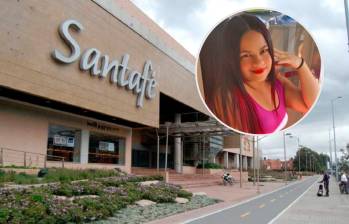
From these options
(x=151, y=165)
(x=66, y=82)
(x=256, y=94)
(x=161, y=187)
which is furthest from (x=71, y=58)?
(x=151, y=165)

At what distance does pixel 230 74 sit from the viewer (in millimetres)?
14336

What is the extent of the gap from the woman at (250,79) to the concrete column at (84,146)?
703 inches

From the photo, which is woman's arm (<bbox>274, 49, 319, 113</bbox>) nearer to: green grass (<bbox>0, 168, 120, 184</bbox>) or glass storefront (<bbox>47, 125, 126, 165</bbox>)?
green grass (<bbox>0, 168, 120, 184</bbox>)

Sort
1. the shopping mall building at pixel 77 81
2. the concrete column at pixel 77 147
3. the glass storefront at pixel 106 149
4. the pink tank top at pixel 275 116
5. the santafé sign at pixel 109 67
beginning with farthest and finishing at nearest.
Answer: the glass storefront at pixel 106 149, the concrete column at pixel 77 147, the santafé sign at pixel 109 67, the shopping mall building at pixel 77 81, the pink tank top at pixel 275 116

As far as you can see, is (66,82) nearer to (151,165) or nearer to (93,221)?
(93,221)

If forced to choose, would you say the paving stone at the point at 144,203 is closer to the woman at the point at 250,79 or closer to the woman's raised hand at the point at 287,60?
the woman at the point at 250,79

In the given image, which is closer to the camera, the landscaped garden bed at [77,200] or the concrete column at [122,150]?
the landscaped garden bed at [77,200]

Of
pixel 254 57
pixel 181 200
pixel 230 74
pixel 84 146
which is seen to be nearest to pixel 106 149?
pixel 84 146

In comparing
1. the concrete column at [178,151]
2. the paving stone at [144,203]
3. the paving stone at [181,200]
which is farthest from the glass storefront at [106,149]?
the concrete column at [178,151]

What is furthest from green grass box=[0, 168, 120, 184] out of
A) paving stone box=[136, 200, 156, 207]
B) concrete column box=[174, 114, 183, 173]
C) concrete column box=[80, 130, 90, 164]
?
concrete column box=[174, 114, 183, 173]

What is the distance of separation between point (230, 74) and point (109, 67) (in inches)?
645

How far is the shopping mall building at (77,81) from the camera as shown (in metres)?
22.3

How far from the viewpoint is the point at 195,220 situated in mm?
15484

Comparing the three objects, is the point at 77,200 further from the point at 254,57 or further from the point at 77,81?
the point at 77,81
